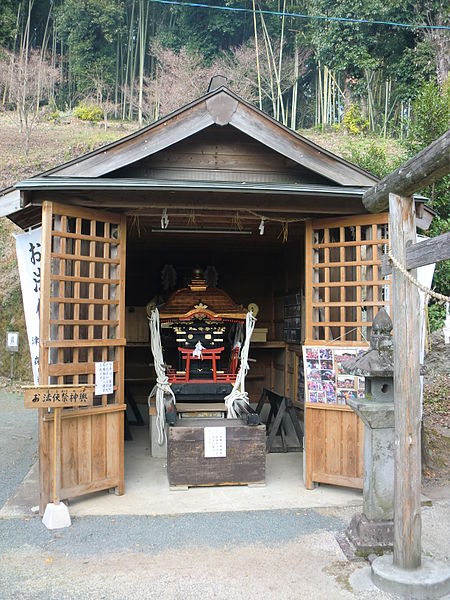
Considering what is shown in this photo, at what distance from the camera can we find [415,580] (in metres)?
3.51

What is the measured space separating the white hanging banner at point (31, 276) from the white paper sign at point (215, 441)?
2.01 metres

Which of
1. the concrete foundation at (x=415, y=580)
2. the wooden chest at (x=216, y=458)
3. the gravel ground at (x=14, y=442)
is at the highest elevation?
the wooden chest at (x=216, y=458)

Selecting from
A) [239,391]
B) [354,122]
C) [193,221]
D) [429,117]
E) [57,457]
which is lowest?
[57,457]

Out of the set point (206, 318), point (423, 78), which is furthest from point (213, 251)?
point (423, 78)

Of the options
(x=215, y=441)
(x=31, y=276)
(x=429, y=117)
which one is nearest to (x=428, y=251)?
(x=215, y=441)

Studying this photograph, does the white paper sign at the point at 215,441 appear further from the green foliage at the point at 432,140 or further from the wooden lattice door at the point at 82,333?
the green foliage at the point at 432,140

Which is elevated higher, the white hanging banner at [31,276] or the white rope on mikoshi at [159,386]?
the white hanging banner at [31,276]

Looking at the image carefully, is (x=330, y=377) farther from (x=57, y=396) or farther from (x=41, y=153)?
(x=41, y=153)

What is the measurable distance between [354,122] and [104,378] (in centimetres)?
2137

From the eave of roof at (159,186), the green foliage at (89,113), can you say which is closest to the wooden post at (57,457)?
the eave of roof at (159,186)

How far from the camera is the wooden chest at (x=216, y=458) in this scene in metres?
5.84

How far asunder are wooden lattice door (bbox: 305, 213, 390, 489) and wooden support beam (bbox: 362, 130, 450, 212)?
169 cm

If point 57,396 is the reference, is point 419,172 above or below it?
above

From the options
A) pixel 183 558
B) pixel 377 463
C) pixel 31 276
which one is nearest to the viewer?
pixel 183 558
